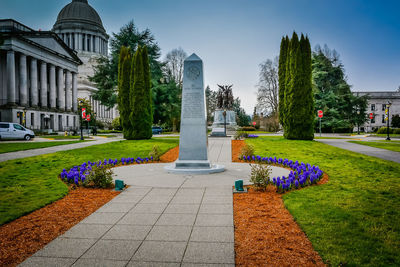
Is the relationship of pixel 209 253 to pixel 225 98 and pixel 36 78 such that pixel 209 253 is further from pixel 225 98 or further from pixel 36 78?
pixel 36 78

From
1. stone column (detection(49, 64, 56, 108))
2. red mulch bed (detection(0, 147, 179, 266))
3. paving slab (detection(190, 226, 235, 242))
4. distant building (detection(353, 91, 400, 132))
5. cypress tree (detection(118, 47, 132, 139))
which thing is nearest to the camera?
red mulch bed (detection(0, 147, 179, 266))

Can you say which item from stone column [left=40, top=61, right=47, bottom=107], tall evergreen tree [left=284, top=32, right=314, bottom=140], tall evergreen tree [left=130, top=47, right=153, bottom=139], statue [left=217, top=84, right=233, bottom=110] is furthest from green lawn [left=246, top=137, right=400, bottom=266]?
stone column [left=40, top=61, right=47, bottom=107]

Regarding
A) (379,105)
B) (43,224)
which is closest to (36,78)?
(43,224)

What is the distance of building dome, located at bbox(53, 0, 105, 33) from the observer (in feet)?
309

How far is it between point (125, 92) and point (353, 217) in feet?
72.6

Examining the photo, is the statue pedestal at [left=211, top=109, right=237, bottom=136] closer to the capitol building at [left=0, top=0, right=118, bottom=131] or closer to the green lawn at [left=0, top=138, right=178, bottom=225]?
the capitol building at [left=0, top=0, right=118, bottom=131]

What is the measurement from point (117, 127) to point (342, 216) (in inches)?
2411

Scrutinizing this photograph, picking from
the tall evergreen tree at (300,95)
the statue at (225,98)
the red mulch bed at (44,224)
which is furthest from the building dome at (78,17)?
the red mulch bed at (44,224)

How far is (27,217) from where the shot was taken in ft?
16.9

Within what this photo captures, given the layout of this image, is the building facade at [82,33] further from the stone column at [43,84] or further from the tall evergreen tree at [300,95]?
the tall evergreen tree at [300,95]

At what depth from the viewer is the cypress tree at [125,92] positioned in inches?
938

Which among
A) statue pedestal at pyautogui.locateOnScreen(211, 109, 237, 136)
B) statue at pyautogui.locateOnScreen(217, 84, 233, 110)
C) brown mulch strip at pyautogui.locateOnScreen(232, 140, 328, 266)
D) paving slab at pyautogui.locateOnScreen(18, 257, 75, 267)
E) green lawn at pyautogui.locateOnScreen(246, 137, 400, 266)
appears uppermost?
statue at pyautogui.locateOnScreen(217, 84, 233, 110)

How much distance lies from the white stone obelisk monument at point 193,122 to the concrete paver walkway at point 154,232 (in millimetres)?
2422

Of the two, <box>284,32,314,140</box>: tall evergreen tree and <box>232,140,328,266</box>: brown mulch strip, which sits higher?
<box>284,32,314,140</box>: tall evergreen tree
